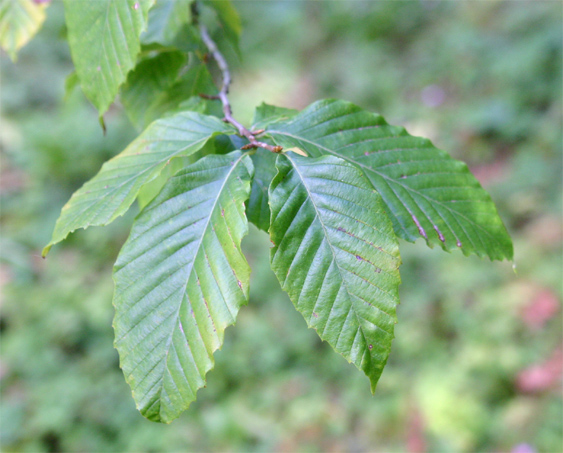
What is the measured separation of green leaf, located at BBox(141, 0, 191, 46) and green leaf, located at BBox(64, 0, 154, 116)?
0.22 m

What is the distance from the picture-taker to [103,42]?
645mm

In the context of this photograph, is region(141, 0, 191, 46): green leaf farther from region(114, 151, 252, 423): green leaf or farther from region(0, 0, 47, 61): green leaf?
region(114, 151, 252, 423): green leaf

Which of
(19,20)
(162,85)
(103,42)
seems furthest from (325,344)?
(103,42)

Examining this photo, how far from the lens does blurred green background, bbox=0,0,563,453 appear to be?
2.54 meters

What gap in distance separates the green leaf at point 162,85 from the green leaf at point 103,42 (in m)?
0.22

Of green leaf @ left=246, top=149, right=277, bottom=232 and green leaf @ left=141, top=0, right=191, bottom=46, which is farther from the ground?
green leaf @ left=141, top=0, right=191, bottom=46

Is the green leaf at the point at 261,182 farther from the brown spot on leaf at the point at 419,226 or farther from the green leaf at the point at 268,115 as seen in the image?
the brown spot on leaf at the point at 419,226

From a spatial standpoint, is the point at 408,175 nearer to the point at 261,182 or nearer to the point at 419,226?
the point at 419,226

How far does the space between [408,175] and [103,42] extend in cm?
48

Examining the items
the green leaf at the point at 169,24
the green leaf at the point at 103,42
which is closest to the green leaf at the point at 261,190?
the green leaf at the point at 103,42

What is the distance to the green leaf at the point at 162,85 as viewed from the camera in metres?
0.88

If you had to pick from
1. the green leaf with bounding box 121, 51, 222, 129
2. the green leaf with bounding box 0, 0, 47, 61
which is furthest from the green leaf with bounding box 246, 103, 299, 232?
the green leaf with bounding box 0, 0, 47, 61

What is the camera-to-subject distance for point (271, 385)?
9.78 ft

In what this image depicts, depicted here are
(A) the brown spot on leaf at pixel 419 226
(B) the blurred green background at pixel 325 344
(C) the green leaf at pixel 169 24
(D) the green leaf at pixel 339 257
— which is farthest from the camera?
(B) the blurred green background at pixel 325 344
